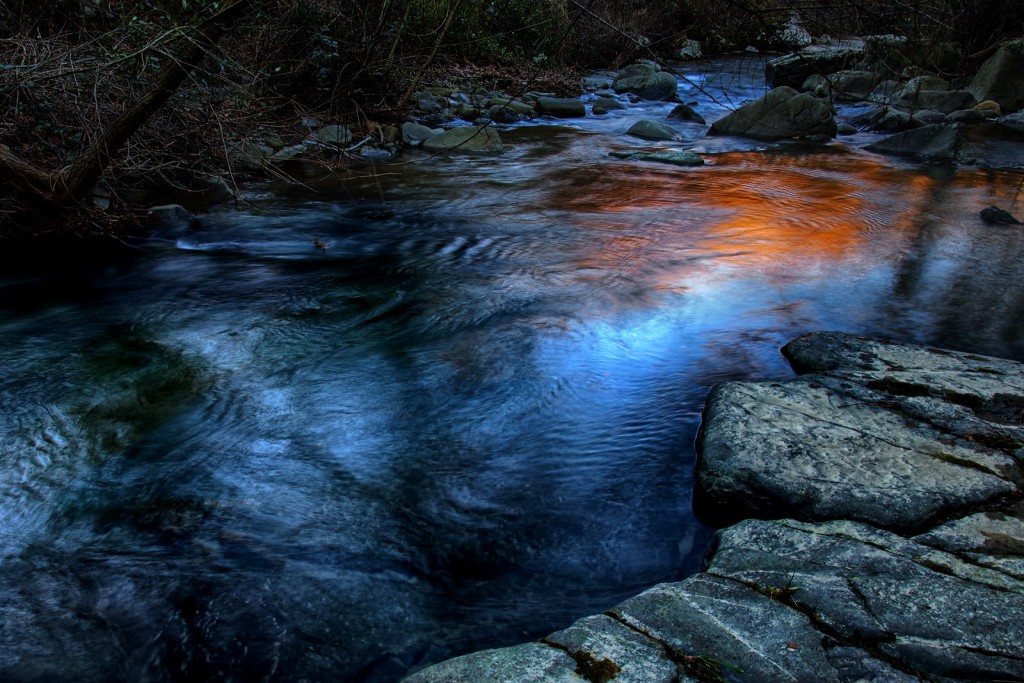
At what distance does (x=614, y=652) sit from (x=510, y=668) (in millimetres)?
311

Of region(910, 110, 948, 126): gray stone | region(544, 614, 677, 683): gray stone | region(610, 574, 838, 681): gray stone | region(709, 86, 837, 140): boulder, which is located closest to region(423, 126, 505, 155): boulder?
region(709, 86, 837, 140): boulder

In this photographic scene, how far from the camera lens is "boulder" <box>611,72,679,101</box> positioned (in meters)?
18.5

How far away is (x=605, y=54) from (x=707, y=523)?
21.4m

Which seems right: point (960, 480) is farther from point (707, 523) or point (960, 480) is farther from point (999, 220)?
point (999, 220)

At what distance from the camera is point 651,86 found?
60.8 feet

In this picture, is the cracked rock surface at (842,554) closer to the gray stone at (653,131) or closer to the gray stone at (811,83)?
the gray stone at (653,131)

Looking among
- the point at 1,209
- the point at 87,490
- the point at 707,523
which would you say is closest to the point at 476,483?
the point at 707,523

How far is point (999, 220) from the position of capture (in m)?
8.07

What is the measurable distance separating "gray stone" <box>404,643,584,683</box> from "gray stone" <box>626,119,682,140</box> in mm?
12701

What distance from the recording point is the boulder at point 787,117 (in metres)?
13.7

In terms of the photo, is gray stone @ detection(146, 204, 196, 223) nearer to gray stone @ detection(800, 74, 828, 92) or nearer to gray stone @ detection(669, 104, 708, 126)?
gray stone @ detection(669, 104, 708, 126)

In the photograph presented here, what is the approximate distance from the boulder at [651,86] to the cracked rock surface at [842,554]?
1583 cm

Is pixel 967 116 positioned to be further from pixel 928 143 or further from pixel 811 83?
pixel 811 83

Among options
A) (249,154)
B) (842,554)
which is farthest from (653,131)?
(842,554)
